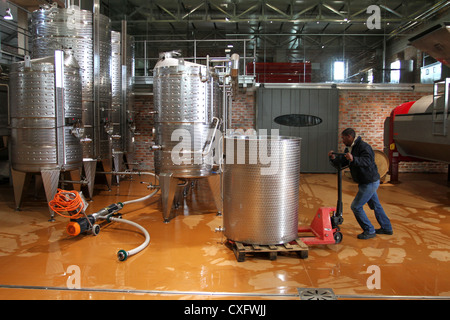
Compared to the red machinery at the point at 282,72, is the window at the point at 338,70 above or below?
above

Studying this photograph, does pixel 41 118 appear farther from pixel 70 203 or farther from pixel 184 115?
pixel 184 115

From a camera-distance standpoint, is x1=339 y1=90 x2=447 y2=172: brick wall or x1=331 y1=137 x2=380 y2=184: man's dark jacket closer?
x1=331 y1=137 x2=380 y2=184: man's dark jacket

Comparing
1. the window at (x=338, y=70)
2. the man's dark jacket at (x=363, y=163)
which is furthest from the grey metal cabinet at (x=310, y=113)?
the man's dark jacket at (x=363, y=163)

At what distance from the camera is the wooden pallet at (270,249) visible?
392cm

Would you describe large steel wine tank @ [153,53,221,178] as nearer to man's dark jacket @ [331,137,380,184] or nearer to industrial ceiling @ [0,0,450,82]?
man's dark jacket @ [331,137,380,184]

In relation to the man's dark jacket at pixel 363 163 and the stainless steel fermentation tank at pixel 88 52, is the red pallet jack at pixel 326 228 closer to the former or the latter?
the man's dark jacket at pixel 363 163

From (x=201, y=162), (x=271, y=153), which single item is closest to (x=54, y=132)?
(x=201, y=162)

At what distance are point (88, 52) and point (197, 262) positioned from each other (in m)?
4.84

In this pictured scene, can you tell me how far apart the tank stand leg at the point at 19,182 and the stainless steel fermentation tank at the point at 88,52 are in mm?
1066

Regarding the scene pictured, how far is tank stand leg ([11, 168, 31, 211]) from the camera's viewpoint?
5926mm

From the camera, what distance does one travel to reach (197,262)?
3.90 m

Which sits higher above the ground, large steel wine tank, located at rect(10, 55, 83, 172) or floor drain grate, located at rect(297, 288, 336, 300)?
large steel wine tank, located at rect(10, 55, 83, 172)

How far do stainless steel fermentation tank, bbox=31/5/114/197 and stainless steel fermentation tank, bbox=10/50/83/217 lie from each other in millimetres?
630

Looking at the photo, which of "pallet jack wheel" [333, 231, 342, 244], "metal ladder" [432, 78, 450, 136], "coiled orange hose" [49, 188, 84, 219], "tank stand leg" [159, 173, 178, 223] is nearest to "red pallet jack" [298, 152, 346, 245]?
"pallet jack wheel" [333, 231, 342, 244]
